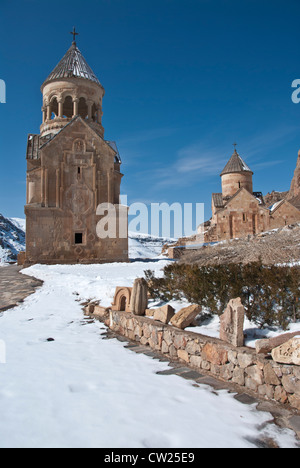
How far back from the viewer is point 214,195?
24.5m

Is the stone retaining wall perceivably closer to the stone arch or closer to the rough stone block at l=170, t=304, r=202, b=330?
the rough stone block at l=170, t=304, r=202, b=330

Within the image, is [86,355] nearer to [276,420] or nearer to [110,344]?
[110,344]

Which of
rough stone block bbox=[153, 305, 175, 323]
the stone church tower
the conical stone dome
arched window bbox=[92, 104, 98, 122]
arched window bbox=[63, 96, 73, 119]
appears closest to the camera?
rough stone block bbox=[153, 305, 175, 323]

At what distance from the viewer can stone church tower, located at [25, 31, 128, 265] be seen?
631 inches

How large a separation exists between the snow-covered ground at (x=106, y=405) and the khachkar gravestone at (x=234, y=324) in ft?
1.79

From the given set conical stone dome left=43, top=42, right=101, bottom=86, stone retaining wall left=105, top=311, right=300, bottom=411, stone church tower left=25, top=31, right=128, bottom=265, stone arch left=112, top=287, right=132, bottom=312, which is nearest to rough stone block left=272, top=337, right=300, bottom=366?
stone retaining wall left=105, top=311, right=300, bottom=411

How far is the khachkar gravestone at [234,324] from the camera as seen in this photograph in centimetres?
354

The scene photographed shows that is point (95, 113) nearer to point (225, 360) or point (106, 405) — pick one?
point (225, 360)

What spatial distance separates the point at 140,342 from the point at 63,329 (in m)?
1.36

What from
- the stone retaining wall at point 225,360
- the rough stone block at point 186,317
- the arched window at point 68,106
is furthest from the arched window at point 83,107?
the rough stone block at point 186,317

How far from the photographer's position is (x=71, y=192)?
16.6m

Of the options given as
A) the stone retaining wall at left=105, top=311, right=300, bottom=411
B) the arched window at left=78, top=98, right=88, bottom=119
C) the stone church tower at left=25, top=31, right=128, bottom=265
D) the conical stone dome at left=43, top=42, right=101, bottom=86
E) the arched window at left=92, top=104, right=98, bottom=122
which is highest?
the conical stone dome at left=43, top=42, right=101, bottom=86

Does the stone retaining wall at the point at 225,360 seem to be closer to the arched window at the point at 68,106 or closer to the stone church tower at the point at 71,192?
the stone church tower at the point at 71,192

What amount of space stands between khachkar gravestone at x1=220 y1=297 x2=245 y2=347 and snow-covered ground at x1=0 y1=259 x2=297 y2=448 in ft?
1.79
